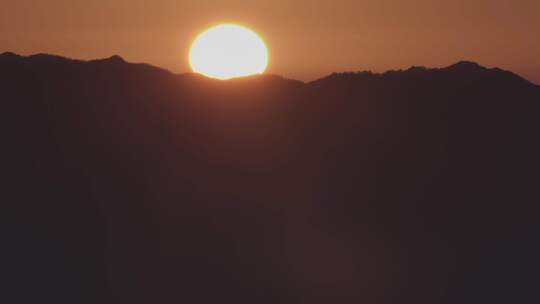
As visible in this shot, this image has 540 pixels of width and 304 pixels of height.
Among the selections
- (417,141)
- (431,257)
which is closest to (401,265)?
(431,257)

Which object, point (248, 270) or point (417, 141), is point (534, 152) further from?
point (248, 270)

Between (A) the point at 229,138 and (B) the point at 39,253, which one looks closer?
(B) the point at 39,253

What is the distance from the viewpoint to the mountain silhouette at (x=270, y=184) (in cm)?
4084

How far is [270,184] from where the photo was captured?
42.8 m

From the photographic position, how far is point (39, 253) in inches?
1591

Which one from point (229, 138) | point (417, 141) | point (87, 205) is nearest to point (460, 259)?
point (417, 141)

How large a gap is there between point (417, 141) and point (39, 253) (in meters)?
11.2

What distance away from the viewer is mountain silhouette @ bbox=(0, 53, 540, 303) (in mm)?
40844

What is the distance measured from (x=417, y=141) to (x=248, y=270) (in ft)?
21.2

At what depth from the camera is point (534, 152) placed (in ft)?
143

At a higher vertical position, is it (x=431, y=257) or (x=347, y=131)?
(x=347, y=131)

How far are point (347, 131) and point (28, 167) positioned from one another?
9.05m

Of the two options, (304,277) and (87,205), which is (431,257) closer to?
(304,277)

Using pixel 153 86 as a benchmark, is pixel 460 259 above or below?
below
